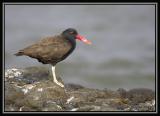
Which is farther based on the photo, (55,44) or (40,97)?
(55,44)

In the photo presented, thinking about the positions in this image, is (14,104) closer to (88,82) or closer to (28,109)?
(28,109)

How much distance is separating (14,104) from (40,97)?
0.67m

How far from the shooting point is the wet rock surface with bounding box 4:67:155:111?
45.5ft

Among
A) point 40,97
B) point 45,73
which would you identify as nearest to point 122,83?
point 45,73

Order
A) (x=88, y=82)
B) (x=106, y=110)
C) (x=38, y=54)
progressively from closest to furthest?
1. (x=106, y=110)
2. (x=38, y=54)
3. (x=88, y=82)

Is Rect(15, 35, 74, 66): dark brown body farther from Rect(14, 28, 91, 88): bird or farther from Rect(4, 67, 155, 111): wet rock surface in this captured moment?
Rect(4, 67, 155, 111): wet rock surface

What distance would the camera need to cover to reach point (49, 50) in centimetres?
1590

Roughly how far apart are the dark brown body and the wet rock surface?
1.83ft

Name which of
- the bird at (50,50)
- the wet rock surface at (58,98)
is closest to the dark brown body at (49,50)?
the bird at (50,50)

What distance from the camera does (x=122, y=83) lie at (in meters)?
31.8

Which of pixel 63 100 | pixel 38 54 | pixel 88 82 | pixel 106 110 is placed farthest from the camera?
pixel 88 82

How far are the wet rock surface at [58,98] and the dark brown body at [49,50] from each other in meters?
0.56

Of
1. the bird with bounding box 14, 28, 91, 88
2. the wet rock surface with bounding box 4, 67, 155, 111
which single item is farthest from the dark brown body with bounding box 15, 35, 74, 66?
the wet rock surface with bounding box 4, 67, 155, 111

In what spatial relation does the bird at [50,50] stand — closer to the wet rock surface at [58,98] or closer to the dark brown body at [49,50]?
the dark brown body at [49,50]
